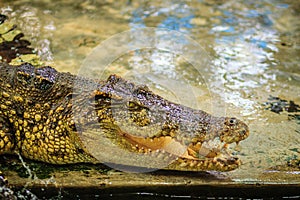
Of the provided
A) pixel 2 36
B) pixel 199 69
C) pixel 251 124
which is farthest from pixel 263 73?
pixel 2 36

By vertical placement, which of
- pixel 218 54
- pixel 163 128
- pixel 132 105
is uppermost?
pixel 132 105

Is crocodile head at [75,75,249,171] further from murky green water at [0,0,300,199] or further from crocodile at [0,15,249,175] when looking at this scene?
murky green water at [0,0,300,199]

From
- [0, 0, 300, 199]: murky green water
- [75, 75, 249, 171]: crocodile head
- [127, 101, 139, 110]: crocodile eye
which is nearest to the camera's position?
[75, 75, 249, 171]: crocodile head

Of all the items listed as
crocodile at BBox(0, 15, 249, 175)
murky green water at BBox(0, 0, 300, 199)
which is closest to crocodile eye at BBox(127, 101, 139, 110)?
crocodile at BBox(0, 15, 249, 175)

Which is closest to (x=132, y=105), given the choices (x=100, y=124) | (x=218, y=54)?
(x=100, y=124)

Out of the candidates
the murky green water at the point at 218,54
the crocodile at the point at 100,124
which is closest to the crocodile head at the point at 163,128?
the crocodile at the point at 100,124

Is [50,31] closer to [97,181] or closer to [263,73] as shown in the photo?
[263,73]

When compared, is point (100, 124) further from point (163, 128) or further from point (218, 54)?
point (218, 54)
